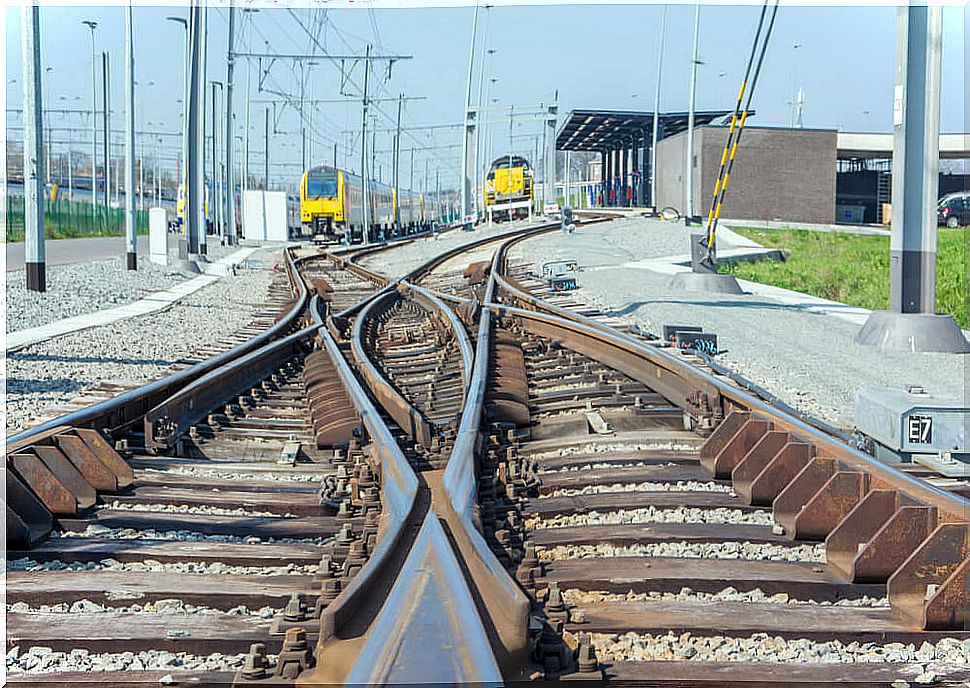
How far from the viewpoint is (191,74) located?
98.6ft

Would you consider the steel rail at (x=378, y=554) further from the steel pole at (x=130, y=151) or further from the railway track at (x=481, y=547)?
the steel pole at (x=130, y=151)

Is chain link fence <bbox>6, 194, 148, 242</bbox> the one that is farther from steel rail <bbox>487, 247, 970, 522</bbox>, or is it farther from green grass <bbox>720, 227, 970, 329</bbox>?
steel rail <bbox>487, 247, 970, 522</bbox>

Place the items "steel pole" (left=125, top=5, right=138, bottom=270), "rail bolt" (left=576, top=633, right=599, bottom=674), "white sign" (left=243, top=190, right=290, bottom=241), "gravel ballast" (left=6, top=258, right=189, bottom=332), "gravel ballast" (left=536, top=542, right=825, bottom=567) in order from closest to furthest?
"rail bolt" (left=576, top=633, right=599, bottom=674) → "gravel ballast" (left=536, top=542, right=825, bottom=567) → "gravel ballast" (left=6, top=258, right=189, bottom=332) → "steel pole" (left=125, top=5, right=138, bottom=270) → "white sign" (left=243, top=190, right=290, bottom=241)

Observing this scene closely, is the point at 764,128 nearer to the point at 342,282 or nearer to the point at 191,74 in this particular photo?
the point at 191,74

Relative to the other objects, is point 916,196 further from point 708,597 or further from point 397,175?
point 397,175

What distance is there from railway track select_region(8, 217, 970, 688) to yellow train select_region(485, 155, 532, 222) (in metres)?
46.7

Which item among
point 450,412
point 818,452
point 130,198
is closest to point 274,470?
point 450,412

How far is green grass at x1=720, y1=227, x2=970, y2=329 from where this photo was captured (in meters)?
19.9

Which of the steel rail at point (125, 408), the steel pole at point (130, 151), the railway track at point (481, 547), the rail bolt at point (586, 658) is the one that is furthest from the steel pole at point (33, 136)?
the rail bolt at point (586, 658)

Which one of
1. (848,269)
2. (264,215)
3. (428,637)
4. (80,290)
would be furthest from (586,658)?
(264,215)

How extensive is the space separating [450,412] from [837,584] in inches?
141

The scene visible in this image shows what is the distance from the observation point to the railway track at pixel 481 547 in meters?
2.98

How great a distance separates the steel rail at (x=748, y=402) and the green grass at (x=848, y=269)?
834cm

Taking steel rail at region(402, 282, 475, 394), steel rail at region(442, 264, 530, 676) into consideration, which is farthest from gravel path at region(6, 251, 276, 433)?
steel rail at region(442, 264, 530, 676)
